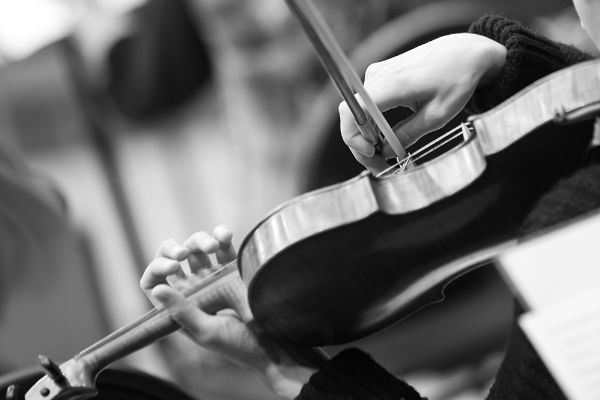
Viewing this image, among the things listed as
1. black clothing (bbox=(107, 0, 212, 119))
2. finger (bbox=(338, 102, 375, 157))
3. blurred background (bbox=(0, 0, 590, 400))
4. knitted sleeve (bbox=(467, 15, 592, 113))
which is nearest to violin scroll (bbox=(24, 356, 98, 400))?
finger (bbox=(338, 102, 375, 157))

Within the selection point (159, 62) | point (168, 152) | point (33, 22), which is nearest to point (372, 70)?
point (159, 62)

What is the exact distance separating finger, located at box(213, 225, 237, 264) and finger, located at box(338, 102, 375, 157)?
14cm

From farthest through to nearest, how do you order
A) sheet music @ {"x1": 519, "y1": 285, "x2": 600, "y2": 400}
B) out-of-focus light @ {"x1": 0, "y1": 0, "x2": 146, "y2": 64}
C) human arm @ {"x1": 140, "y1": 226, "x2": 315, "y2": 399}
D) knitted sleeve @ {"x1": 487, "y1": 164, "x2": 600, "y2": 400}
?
out-of-focus light @ {"x1": 0, "y1": 0, "x2": 146, "y2": 64} < human arm @ {"x1": 140, "y1": 226, "x2": 315, "y2": 399} < knitted sleeve @ {"x1": 487, "y1": 164, "x2": 600, "y2": 400} < sheet music @ {"x1": 519, "y1": 285, "x2": 600, "y2": 400}

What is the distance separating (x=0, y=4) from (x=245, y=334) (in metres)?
1.86

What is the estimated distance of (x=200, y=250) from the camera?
739 millimetres

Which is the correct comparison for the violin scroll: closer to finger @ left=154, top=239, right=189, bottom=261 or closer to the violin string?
finger @ left=154, top=239, right=189, bottom=261

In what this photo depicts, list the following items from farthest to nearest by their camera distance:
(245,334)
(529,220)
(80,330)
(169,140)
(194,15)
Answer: (169,140), (194,15), (80,330), (245,334), (529,220)

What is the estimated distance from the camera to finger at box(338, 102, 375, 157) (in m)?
0.70


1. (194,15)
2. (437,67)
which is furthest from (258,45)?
(437,67)

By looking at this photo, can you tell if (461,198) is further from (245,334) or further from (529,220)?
(245,334)

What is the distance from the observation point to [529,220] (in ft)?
2.00

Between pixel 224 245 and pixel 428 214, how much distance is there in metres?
0.21

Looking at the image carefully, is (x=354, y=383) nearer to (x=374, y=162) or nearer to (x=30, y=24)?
(x=374, y=162)

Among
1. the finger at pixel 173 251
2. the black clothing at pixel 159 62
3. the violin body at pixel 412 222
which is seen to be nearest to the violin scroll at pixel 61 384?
the violin body at pixel 412 222
